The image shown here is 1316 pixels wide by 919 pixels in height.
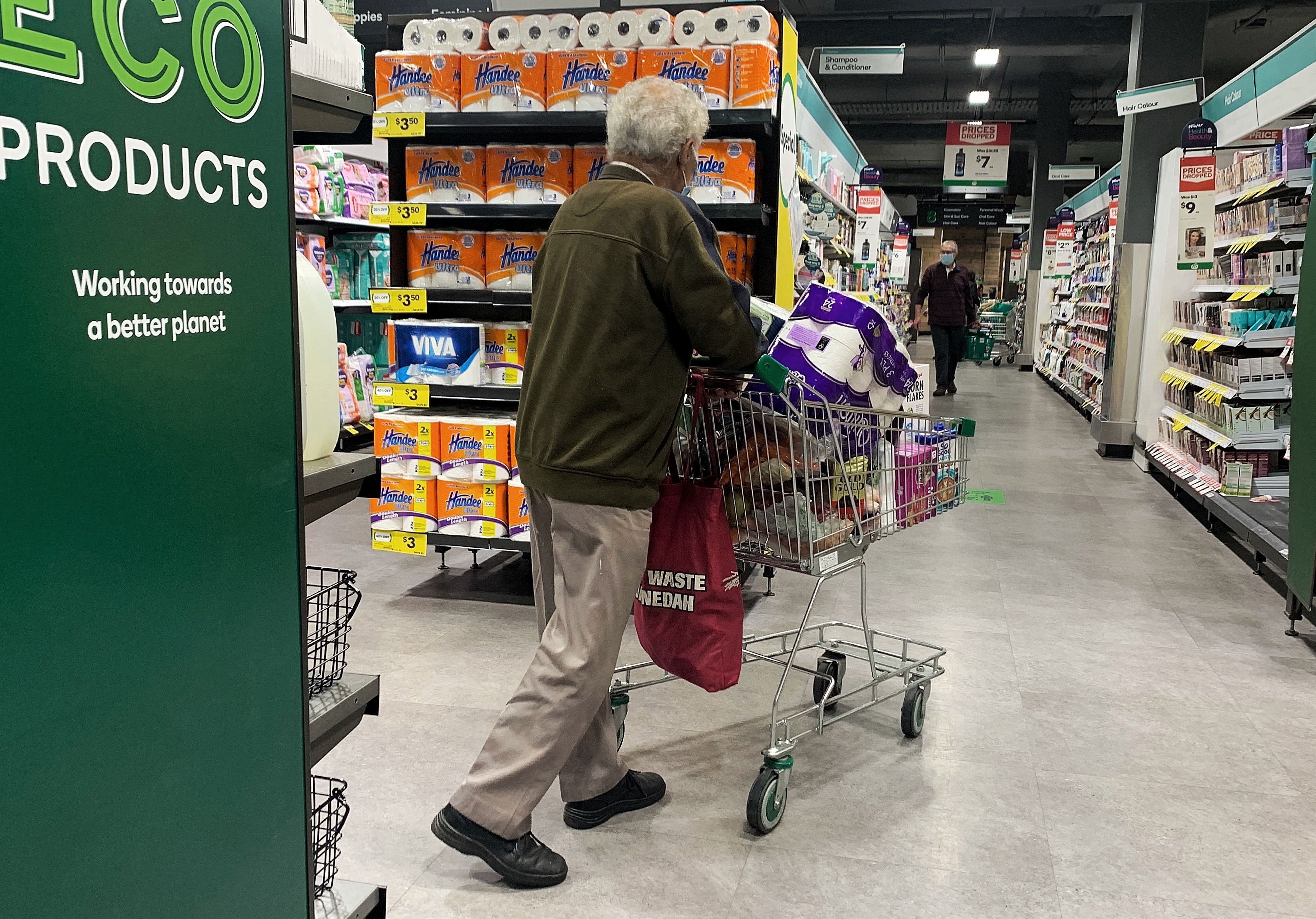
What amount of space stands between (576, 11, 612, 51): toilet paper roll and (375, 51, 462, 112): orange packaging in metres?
0.51

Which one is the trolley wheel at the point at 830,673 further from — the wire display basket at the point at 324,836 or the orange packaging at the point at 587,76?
the orange packaging at the point at 587,76

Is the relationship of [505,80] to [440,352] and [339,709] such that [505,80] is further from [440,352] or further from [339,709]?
[339,709]

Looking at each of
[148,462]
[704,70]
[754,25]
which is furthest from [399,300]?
[148,462]

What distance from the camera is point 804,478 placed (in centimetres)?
269

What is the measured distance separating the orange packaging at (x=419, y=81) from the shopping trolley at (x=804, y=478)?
218 cm

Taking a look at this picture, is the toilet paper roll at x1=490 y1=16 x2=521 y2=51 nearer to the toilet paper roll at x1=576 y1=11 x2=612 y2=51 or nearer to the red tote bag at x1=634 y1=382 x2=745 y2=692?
the toilet paper roll at x1=576 y1=11 x2=612 y2=51

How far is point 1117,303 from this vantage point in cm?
906

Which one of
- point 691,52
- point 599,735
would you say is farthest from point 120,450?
point 691,52

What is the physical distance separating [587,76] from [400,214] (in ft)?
3.03

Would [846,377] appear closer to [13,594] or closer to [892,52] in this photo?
[13,594]

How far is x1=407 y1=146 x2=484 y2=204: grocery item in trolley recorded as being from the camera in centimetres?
432

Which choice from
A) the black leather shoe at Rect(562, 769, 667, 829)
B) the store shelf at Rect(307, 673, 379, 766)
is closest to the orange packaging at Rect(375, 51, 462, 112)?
the black leather shoe at Rect(562, 769, 667, 829)

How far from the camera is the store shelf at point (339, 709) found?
5.42 feet

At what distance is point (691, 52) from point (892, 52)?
7027mm
